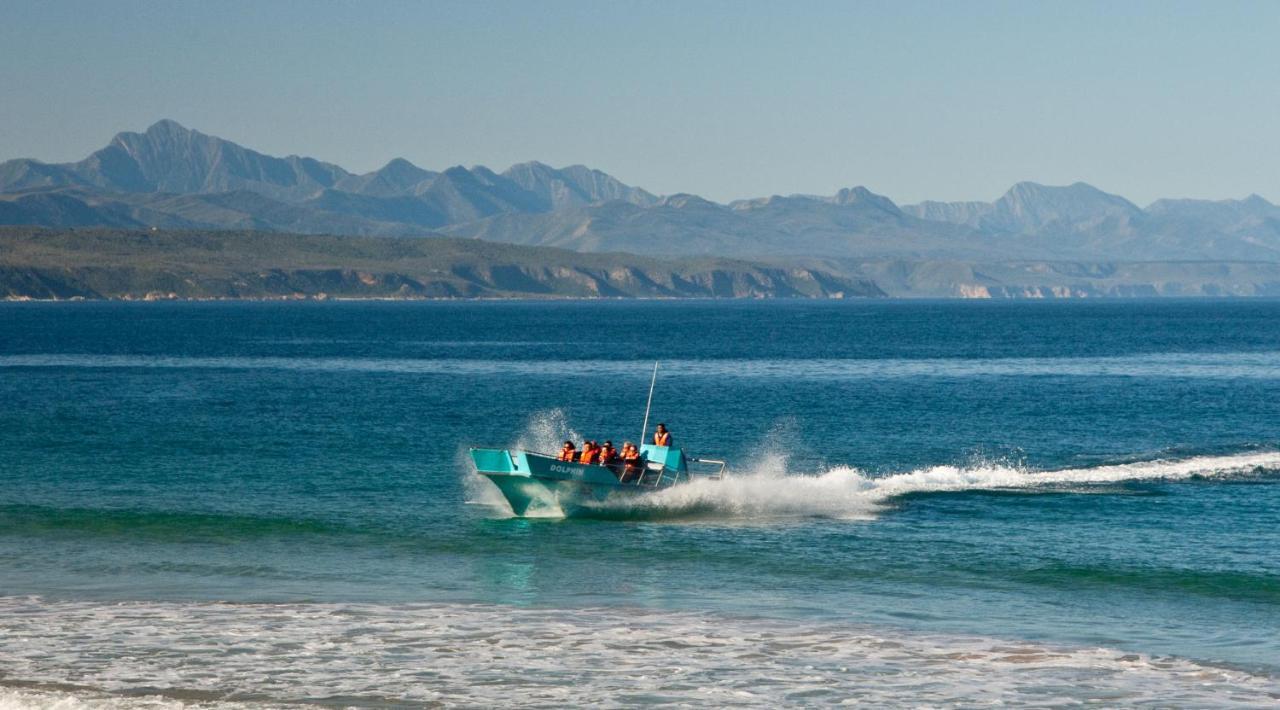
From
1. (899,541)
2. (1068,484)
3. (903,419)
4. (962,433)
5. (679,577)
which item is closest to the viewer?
(679,577)

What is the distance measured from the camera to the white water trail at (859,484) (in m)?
45.9

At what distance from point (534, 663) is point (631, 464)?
18.9m

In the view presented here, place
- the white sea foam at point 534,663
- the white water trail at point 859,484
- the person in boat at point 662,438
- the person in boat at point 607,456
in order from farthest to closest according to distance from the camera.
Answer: the person in boat at point 662,438 → the white water trail at point 859,484 → the person in boat at point 607,456 → the white sea foam at point 534,663

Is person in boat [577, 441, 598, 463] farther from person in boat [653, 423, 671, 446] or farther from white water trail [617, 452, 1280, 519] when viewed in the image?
person in boat [653, 423, 671, 446]

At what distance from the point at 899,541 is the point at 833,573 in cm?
520

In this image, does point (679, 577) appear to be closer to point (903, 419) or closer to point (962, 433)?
point (962, 433)

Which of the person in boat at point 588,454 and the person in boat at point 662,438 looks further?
the person in boat at point 662,438

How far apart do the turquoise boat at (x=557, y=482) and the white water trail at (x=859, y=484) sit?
0.49 m

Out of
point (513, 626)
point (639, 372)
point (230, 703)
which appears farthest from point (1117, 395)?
point (230, 703)

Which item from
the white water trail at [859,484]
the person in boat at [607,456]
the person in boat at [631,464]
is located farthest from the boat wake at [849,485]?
the person in boat at [607,456]

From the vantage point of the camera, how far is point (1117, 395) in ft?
305

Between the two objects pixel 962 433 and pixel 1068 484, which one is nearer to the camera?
pixel 1068 484

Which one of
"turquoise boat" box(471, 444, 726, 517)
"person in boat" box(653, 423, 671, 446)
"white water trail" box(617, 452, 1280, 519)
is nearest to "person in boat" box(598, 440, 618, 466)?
"turquoise boat" box(471, 444, 726, 517)

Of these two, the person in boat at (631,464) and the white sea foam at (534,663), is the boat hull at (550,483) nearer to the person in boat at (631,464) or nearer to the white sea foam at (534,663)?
the person in boat at (631,464)
